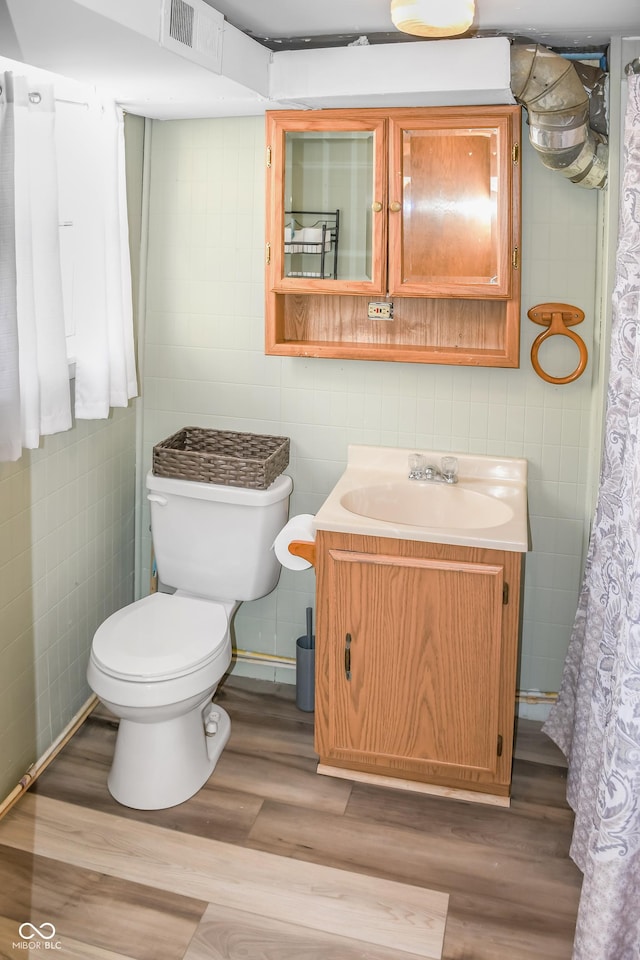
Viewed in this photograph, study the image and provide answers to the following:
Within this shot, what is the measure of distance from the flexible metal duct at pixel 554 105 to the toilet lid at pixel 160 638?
5.42ft

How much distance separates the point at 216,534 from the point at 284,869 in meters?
1.01

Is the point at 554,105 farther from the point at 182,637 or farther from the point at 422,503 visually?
the point at 182,637

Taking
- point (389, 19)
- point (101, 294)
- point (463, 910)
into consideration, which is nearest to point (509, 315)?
point (389, 19)

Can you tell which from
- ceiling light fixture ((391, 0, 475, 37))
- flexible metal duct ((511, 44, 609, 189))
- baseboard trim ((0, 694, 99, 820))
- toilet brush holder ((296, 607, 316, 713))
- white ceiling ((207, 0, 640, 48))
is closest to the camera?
ceiling light fixture ((391, 0, 475, 37))

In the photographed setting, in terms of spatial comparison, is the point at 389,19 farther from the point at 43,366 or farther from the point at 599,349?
the point at 43,366

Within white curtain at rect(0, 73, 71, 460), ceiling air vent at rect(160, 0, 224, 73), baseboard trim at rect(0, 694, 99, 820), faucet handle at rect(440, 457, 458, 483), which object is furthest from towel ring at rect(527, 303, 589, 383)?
baseboard trim at rect(0, 694, 99, 820)

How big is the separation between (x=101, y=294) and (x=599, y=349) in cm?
150

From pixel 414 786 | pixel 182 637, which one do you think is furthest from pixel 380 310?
pixel 414 786

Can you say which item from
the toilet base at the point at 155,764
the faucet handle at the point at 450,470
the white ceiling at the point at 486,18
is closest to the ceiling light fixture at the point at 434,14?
the white ceiling at the point at 486,18

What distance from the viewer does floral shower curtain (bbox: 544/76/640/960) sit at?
1601mm

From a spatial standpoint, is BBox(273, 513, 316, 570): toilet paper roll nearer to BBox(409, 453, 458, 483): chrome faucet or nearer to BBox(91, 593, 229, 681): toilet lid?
BBox(91, 593, 229, 681): toilet lid

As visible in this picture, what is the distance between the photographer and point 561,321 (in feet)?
8.23

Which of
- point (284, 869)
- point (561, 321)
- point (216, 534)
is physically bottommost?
point (284, 869)

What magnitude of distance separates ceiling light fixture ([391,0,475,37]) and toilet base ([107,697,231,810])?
1869 millimetres
